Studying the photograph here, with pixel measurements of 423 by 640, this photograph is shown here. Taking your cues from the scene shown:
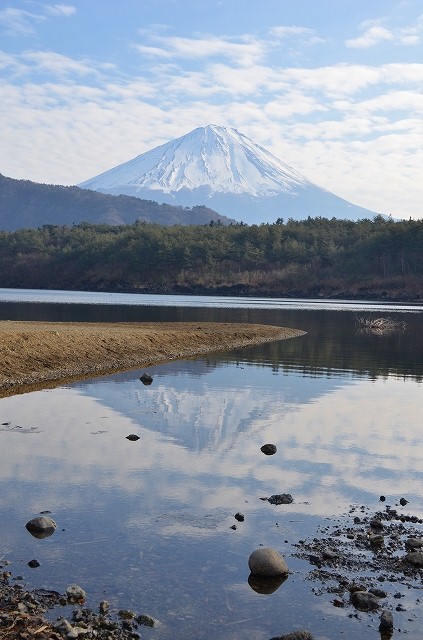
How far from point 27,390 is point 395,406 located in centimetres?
1212

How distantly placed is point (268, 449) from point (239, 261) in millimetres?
147002

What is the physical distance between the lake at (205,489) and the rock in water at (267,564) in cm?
17

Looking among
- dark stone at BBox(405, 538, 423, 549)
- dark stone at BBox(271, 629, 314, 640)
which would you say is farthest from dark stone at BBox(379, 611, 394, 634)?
dark stone at BBox(405, 538, 423, 549)

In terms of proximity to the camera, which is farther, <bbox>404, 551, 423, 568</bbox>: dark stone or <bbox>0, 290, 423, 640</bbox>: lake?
<bbox>404, 551, 423, 568</bbox>: dark stone

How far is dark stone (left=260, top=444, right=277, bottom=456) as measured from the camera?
56.7ft

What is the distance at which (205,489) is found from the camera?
14172 mm

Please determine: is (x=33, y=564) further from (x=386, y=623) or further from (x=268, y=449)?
(x=268, y=449)

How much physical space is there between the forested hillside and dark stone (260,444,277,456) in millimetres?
119217

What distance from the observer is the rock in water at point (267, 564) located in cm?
1014

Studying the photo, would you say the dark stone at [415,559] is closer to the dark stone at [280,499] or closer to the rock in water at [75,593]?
the dark stone at [280,499]

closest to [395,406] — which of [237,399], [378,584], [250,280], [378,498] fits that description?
[237,399]

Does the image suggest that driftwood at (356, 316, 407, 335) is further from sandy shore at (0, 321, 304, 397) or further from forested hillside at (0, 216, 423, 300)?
forested hillside at (0, 216, 423, 300)

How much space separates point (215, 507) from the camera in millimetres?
13094

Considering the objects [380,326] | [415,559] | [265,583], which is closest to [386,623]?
[265,583]
